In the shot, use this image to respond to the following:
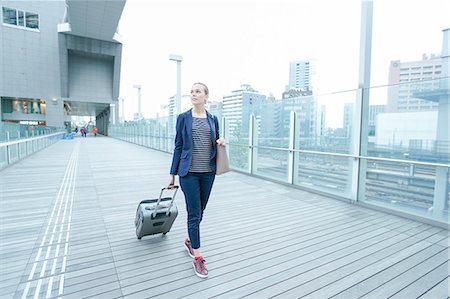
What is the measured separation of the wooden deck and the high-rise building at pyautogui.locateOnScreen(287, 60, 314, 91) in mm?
3248

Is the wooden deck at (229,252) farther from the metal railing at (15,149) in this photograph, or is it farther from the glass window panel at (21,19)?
the glass window panel at (21,19)

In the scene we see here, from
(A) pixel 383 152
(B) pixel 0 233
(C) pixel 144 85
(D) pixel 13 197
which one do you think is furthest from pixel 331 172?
(C) pixel 144 85

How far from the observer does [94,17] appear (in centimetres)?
2153

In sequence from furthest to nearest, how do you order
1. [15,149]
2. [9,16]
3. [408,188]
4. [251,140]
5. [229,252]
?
[9,16] < [15,149] < [251,140] < [408,188] < [229,252]

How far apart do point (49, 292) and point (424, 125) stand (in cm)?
489

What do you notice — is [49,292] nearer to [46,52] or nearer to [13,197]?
[13,197]

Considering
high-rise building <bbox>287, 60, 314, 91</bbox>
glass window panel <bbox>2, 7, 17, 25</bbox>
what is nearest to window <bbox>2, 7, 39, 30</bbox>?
glass window panel <bbox>2, 7, 17, 25</bbox>

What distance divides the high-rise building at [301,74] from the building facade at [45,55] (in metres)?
21.2

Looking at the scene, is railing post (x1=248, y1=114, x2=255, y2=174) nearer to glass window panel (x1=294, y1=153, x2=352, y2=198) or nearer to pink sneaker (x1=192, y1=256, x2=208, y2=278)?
→ glass window panel (x1=294, y1=153, x2=352, y2=198)

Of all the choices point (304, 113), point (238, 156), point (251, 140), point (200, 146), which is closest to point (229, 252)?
point (200, 146)

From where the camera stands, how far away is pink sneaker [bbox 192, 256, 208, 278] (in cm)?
222

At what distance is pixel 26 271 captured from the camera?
228cm

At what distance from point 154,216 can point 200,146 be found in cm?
104

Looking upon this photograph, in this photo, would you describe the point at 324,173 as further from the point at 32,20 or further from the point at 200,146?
the point at 32,20
